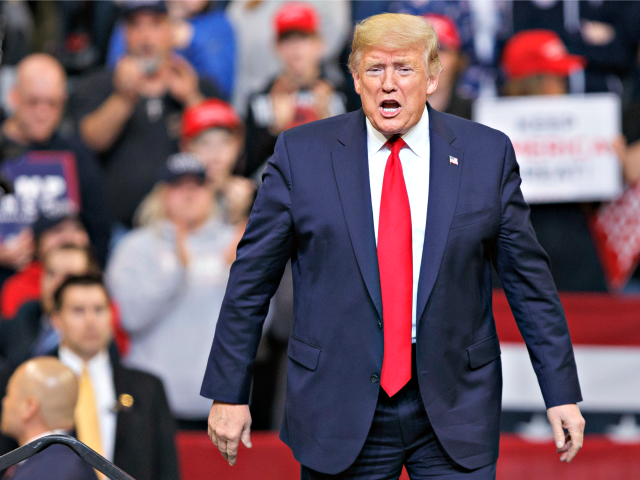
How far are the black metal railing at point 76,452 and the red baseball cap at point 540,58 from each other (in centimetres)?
401

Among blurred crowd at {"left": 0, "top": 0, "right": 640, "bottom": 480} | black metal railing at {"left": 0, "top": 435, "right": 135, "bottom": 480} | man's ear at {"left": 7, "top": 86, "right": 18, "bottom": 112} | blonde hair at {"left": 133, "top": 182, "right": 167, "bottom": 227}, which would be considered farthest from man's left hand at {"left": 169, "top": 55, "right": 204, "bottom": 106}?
black metal railing at {"left": 0, "top": 435, "right": 135, "bottom": 480}

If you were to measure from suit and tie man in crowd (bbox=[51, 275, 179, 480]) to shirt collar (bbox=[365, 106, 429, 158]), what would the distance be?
7.39ft

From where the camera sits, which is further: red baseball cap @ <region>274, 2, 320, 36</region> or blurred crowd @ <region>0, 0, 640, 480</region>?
red baseball cap @ <region>274, 2, 320, 36</region>

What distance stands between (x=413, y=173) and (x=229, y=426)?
770 mm

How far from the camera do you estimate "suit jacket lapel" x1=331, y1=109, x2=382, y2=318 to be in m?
2.14

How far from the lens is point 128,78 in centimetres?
581

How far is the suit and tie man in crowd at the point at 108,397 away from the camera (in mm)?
4145

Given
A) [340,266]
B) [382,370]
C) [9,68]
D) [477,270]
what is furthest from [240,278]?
[9,68]

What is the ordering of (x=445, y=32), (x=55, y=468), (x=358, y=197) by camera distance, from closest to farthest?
(x=358, y=197)
(x=55, y=468)
(x=445, y=32)

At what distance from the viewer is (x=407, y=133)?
2.22 m

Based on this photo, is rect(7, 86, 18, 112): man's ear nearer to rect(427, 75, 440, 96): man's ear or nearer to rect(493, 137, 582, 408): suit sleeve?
rect(427, 75, 440, 96): man's ear

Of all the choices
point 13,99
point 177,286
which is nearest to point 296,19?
point 13,99

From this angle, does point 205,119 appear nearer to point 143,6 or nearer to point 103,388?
point 143,6

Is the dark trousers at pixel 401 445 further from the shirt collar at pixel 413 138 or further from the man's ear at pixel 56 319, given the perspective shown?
the man's ear at pixel 56 319
